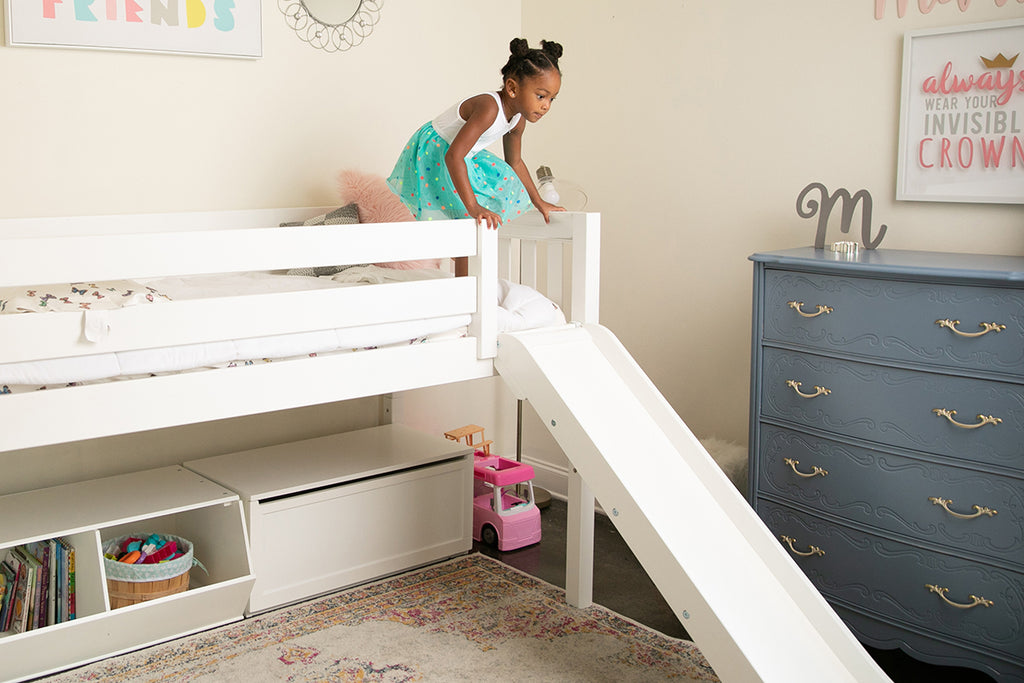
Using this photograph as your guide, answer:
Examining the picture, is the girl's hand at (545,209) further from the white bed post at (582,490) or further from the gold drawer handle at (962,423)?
the gold drawer handle at (962,423)

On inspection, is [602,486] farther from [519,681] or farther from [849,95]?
[849,95]

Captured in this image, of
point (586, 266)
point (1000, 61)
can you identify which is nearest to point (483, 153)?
point (586, 266)

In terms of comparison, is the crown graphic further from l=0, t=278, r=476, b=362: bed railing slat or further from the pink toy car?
the pink toy car

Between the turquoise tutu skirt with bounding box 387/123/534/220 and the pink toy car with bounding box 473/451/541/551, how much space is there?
3.17 feet

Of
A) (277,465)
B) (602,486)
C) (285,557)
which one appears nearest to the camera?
(602,486)

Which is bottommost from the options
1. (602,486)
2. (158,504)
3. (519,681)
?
(519,681)

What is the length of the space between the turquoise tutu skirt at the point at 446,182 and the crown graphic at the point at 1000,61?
1.20m

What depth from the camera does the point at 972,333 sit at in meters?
2.11

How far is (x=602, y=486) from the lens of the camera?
81.8 inches

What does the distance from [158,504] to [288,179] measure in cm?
109

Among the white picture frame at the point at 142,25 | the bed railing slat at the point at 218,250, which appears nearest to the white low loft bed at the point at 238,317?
the bed railing slat at the point at 218,250

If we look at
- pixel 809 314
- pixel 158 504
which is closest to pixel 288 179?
pixel 158 504

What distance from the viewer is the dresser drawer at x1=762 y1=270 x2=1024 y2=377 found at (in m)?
2.07

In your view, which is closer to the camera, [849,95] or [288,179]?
[849,95]
